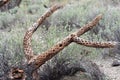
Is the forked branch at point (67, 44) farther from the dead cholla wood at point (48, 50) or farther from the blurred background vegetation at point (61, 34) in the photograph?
the blurred background vegetation at point (61, 34)

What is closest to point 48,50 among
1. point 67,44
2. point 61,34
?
point 67,44

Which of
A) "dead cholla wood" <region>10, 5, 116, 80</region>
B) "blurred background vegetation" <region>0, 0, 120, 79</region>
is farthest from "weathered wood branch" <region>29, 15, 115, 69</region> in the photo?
"blurred background vegetation" <region>0, 0, 120, 79</region>

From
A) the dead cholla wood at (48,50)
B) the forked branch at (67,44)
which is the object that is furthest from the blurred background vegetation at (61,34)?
the forked branch at (67,44)

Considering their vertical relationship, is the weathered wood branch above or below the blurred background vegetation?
above

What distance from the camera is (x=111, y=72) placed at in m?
5.60

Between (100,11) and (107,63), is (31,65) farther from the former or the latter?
(100,11)

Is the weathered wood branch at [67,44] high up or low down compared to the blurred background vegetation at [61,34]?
up

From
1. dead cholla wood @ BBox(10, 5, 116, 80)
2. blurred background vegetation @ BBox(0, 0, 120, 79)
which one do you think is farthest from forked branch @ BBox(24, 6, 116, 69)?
blurred background vegetation @ BBox(0, 0, 120, 79)

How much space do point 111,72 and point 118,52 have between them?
453 millimetres

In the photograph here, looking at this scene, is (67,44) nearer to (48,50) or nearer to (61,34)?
(48,50)

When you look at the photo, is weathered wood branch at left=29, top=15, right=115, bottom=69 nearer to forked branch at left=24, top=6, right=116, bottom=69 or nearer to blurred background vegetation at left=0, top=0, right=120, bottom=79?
forked branch at left=24, top=6, right=116, bottom=69

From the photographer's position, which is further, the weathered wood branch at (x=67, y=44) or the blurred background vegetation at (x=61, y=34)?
the blurred background vegetation at (x=61, y=34)

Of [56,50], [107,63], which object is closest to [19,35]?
[107,63]

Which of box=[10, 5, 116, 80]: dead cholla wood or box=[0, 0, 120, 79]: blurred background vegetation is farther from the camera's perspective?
box=[0, 0, 120, 79]: blurred background vegetation
